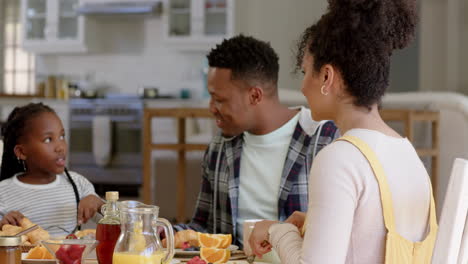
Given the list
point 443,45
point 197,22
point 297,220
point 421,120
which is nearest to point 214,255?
point 297,220

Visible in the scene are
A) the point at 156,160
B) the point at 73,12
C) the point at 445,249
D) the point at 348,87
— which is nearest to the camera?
the point at 445,249

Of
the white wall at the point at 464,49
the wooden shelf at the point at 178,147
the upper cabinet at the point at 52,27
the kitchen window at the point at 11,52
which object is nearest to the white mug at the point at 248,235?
the wooden shelf at the point at 178,147

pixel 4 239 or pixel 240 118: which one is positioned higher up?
pixel 240 118

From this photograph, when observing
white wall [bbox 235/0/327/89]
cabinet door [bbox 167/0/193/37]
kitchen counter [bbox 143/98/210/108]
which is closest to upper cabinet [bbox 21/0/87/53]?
cabinet door [bbox 167/0/193/37]

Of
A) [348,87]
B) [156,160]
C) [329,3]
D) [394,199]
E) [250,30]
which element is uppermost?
[250,30]

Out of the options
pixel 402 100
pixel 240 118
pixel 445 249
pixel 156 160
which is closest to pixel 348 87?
pixel 445 249

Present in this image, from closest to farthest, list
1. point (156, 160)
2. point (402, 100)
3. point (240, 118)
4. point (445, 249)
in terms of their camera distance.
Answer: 1. point (445, 249)
2. point (240, 118)
3. point (402, 100)
4. point (156, 160)

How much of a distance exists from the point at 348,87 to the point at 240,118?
0.91m

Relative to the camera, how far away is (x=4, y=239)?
42.2 inches

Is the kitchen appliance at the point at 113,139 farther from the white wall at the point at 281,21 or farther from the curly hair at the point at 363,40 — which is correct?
the curly hair at the point at 363,40

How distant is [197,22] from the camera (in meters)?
6.80

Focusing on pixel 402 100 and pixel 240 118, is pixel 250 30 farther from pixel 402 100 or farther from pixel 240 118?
pixel 240 118

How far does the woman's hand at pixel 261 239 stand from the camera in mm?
1290

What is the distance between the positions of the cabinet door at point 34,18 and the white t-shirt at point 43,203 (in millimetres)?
5573
